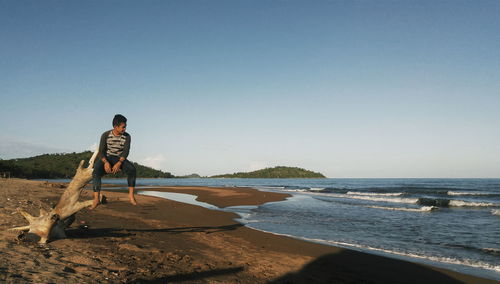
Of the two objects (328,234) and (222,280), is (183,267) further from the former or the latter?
(328,234)

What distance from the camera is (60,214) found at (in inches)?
257

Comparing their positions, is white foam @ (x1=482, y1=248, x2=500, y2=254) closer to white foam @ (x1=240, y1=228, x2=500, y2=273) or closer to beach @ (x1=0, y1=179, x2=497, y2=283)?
white foam @ (x1=240, y1=228, x2=500, y2=273)

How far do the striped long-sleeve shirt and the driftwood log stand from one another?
0.93ft

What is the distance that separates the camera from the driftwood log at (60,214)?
623 centimetres

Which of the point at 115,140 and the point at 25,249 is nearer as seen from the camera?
the point at 25,249

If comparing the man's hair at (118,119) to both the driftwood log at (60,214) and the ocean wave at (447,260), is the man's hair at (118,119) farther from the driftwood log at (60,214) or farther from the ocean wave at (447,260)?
the ocean wave at (447,260)

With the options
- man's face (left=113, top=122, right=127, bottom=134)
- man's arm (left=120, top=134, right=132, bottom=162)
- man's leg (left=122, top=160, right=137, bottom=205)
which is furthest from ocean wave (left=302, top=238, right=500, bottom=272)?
man's face (left=113, top=122, right=127, bottom=134)

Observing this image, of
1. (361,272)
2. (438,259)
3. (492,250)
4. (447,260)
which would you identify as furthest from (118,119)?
(492,250)

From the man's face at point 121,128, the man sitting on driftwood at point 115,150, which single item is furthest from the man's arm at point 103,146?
the man's face at point 121,128

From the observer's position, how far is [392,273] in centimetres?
772

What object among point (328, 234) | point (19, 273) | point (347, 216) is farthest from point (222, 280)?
point (347, 216)

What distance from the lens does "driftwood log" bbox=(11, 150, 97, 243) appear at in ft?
20.5

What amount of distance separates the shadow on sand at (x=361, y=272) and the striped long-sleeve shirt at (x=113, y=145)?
499cm

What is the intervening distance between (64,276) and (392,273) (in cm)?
780
